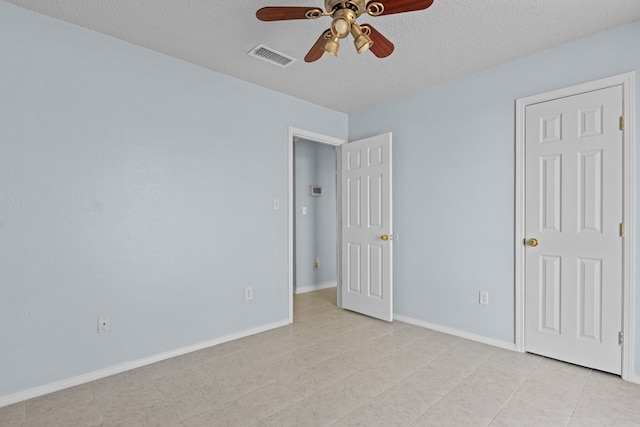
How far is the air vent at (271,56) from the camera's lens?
2.52 meters

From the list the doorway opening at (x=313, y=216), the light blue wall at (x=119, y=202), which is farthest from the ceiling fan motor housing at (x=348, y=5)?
the doorway opening at (x=313, y=216)

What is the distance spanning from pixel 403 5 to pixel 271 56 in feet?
4.54

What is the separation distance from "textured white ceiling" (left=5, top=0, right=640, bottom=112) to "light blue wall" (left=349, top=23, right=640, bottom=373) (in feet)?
0.62

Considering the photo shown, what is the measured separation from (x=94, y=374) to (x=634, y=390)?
12.2 ft

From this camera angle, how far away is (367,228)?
12.2 ft

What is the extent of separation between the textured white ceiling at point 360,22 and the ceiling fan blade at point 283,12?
0.41m

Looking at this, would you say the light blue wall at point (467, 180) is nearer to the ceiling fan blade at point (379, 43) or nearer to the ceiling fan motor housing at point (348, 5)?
the ceiling fan blade at point (379, 43)

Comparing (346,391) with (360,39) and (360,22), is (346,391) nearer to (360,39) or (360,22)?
(360,39)

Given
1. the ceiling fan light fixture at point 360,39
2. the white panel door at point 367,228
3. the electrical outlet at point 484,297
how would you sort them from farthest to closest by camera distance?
the white panel door at point 367,228, the electrical outlet at point 484,297, the ceiling fan light fixture at point 360,39

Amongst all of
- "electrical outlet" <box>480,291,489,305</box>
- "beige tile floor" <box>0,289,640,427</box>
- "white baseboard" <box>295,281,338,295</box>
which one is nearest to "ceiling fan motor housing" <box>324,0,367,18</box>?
"beige tile floor" <box>0,289,640,427</box>

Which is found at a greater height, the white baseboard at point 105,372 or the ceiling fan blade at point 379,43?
the ceiling fan blade at point 379,43

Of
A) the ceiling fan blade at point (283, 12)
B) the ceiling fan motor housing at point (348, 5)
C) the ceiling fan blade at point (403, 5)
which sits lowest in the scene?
the ceiling fan blade at point (403, 5)

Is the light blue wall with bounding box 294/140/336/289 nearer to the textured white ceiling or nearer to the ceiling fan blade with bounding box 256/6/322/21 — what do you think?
the textured white ceiling

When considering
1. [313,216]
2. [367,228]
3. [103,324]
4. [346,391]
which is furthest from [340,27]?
[313,216]
